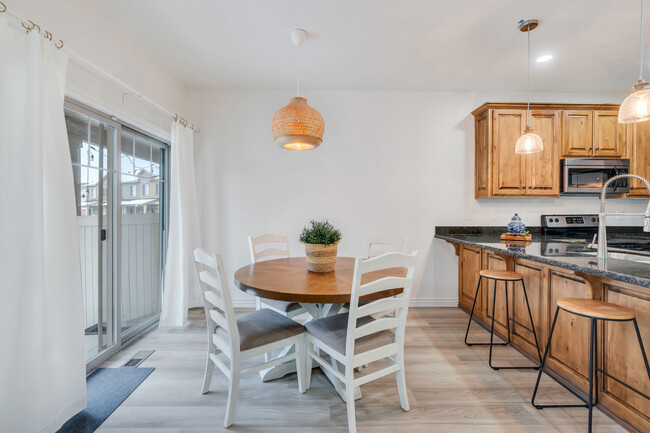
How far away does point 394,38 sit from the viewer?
7.79 feet

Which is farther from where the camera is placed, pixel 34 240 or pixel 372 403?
pixel 372 403

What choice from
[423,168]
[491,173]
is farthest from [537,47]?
[423,168]

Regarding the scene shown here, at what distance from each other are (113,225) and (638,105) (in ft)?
12.2

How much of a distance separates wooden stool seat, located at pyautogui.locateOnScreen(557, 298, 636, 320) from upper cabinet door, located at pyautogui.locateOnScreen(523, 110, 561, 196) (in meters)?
2.06

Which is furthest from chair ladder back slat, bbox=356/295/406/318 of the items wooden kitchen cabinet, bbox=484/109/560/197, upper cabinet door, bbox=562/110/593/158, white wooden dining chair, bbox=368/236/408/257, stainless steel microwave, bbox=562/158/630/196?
upper cabinet door, bbox=562/110/593/158

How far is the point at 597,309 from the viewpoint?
1.46m

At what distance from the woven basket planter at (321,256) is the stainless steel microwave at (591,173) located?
299 centimetres

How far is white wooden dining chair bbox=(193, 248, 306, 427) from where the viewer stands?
1.52m

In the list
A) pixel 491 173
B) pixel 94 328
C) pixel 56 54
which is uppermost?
pixel 56 54

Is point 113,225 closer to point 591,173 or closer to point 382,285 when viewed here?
point 382,285

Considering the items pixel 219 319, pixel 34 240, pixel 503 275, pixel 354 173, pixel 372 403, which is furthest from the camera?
pixel 354 173

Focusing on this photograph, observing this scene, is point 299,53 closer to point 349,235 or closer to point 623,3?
point 349,235

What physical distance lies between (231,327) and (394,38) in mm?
2477

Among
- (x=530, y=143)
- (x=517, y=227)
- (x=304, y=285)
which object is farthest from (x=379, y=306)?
(x=530, y=143)
